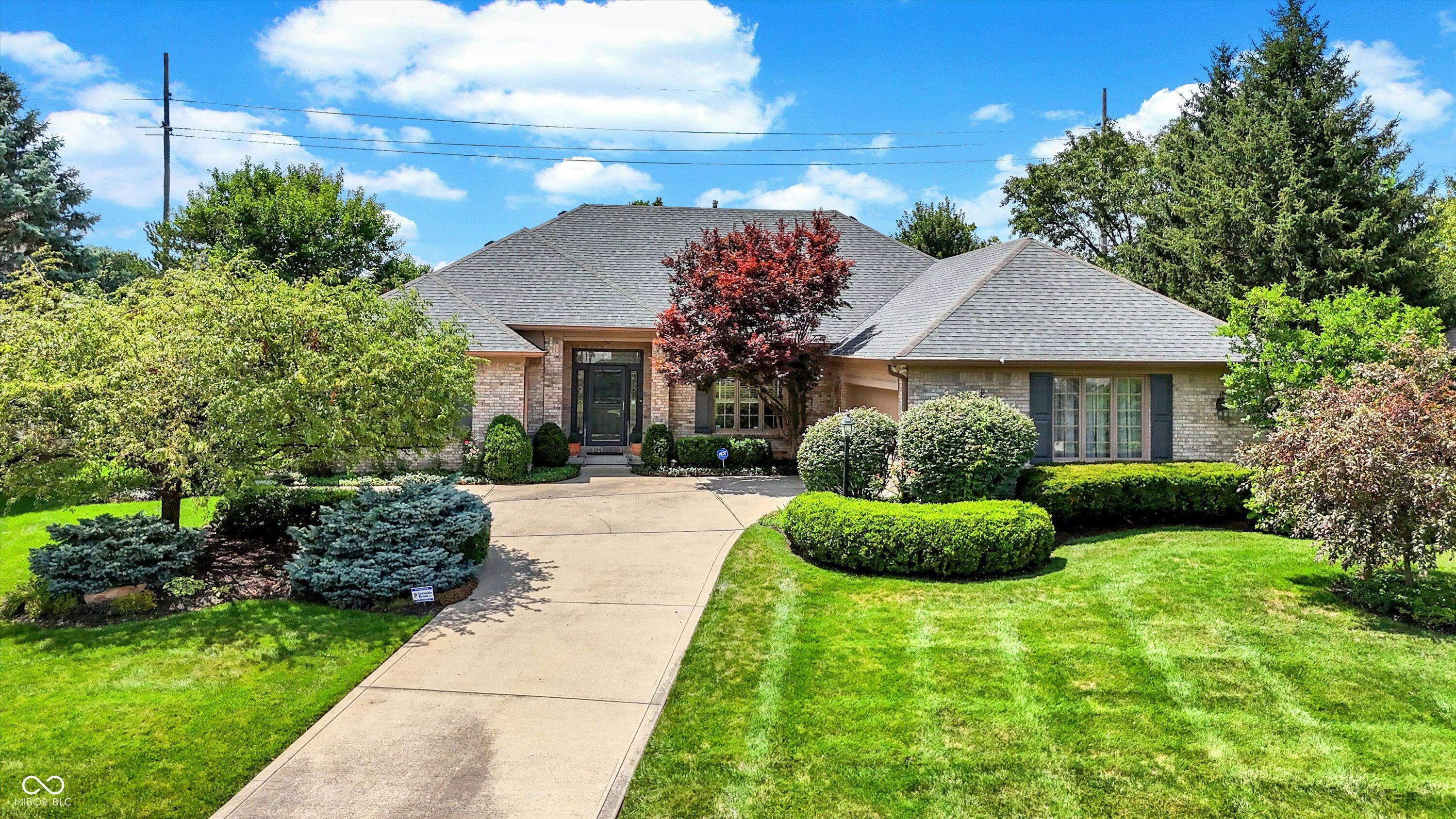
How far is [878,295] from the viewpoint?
Result: 2056 cm

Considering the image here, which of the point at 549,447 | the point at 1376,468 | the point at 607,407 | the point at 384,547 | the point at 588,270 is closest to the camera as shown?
the point at 1376,468

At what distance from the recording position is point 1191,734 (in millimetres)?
5598

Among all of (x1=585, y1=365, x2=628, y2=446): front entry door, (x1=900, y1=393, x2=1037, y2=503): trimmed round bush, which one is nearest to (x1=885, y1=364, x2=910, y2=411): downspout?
(x1=900, y1=393, x2=1037, y2=503): trimmed round bush

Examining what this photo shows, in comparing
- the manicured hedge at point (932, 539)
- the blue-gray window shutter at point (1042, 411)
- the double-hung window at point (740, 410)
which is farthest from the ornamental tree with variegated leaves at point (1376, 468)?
the double-hung window at point (740, 410)

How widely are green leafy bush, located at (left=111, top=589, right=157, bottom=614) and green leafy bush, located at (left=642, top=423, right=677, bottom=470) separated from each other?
10502mm

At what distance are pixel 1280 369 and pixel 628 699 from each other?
1075 cm

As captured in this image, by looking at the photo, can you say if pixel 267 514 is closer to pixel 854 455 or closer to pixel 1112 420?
pixel 854 455

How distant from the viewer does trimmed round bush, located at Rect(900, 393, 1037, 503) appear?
11.1 metres

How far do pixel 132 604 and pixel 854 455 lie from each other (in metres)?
9.19

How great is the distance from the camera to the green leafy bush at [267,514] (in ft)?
34.8

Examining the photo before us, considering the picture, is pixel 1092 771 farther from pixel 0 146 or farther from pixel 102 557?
pixel 0 146

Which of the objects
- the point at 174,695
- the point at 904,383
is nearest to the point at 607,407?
the point at 904,383

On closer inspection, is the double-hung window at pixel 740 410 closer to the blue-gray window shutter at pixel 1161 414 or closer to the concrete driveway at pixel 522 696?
the concrete driveway at pixel 522 696

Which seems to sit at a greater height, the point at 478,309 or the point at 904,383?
the point at 478,309
